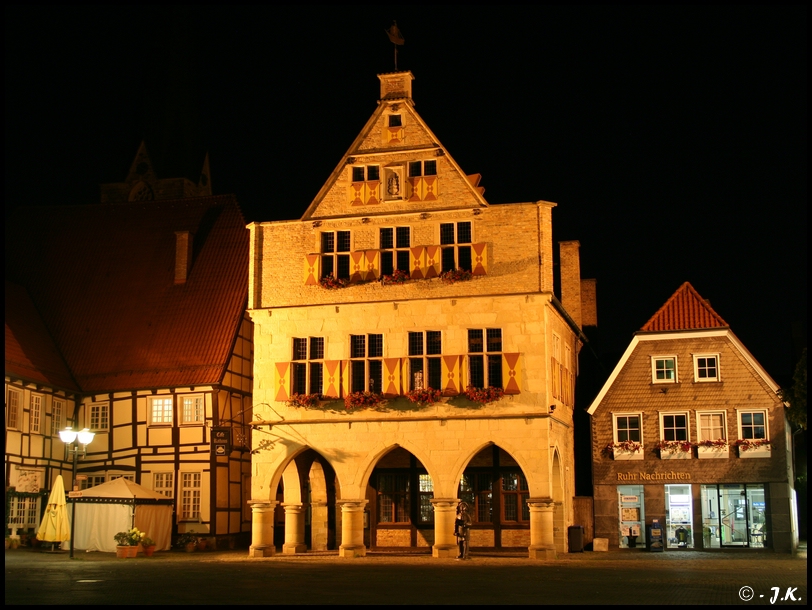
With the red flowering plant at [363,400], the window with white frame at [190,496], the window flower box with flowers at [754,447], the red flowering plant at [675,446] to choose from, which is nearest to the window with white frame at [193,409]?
the window with white frame at [190,496]

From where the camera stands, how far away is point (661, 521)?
36.6 meters

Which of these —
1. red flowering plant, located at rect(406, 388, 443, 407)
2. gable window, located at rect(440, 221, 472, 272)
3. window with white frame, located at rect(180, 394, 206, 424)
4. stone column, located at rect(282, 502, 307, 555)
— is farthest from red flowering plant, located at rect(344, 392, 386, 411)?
window with white frame, located at rect(180, 394, 206, 424)

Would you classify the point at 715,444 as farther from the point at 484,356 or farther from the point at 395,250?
the point at 395,250

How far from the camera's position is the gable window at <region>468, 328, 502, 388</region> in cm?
3244

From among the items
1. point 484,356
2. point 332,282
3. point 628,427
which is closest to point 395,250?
point 332,282

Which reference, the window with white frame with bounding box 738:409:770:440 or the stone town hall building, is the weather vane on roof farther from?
the window with white frame with bounding box 738:409:770:440

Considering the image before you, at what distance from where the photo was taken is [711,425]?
37000mm

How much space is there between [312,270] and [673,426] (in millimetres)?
12736

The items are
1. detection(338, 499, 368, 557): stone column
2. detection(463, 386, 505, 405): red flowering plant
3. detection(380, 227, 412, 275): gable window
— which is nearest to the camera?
detection(463, 386, 505, 405): red flowering plant

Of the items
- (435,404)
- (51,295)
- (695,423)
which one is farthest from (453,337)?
(51,295)

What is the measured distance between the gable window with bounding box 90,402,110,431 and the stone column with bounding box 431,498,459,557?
44.9ft

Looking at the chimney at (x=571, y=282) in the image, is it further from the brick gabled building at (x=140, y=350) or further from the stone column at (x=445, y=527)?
the stone column at (x=445, y=527)

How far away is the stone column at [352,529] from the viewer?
3225 cm

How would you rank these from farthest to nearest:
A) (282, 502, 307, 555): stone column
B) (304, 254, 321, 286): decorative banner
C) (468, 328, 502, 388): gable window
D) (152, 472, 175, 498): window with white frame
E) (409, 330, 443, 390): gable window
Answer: (152, 472, 175, 498): window with white frame
(282, 502, 307, 555): stone column
(304, 254, 321, 286): decorative banner
(409, 330, 443, 390): gable window
(468, 328, 502, 388): gable window
